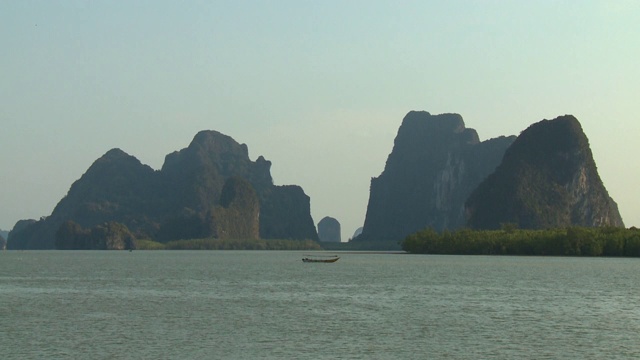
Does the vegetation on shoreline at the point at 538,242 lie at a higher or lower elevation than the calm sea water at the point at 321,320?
higher

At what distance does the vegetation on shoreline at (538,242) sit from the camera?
14875 centimetres

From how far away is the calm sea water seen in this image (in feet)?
131

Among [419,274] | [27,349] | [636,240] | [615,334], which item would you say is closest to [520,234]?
[636,240]

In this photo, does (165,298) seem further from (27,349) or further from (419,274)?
(419,274)

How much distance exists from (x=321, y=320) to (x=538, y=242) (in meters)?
116

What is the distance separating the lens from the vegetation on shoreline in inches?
5856

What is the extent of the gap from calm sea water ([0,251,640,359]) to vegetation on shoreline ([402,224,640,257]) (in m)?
66.4

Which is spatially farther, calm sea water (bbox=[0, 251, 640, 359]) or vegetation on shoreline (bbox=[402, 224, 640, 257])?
vegetation on shoreline (bbox=[402, 224, 640, 257])

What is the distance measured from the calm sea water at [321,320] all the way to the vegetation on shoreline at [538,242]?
66386 mm

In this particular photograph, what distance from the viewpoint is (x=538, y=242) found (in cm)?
16012

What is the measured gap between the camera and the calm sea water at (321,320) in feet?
131

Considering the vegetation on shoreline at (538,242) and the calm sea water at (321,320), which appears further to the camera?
the vegetation on shoreline at (538,242)

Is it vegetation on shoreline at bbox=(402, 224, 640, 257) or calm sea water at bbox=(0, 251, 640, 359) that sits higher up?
vegetation on shoreline at bbox=(402, 224, 640, 257)

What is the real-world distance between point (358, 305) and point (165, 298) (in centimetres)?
1523
